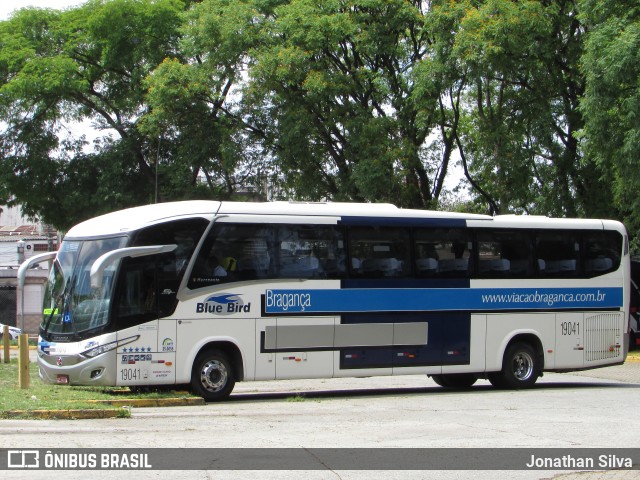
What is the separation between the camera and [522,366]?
765 inches

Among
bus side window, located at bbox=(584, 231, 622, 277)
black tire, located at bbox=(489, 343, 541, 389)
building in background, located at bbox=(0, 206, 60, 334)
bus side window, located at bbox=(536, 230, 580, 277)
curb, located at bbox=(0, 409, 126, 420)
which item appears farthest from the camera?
building in background, located at bbox=(0, 206, 60, 334)

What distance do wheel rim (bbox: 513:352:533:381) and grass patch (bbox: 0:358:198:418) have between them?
7.16 metres

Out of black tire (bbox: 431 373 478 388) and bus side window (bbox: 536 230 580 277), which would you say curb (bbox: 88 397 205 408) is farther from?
bus side window (bbox: 536 230 580 277)

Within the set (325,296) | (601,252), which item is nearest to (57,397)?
(325,296)

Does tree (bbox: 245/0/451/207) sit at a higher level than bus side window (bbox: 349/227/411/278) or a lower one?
higher

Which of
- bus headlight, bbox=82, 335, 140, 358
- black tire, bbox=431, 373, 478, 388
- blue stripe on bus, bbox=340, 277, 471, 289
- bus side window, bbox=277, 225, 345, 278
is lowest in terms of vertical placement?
black tire, bbox=431, 373, 478, 388

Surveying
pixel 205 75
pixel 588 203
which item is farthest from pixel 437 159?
pixel 205 75

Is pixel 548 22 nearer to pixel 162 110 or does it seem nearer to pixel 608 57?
pixel 608 57

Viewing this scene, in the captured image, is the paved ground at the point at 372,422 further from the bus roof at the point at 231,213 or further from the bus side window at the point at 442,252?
the bus roof at the point at 231,213

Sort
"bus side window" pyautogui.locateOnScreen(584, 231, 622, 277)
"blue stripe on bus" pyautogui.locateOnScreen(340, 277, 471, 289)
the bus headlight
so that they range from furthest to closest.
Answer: "bus side window" pyautogui.locateOnScreen(584, 231, 622, 277)
"blue stripe on bus" pyautogui.locateOnScreen(340, 277, 471, 289)
the bus headlight

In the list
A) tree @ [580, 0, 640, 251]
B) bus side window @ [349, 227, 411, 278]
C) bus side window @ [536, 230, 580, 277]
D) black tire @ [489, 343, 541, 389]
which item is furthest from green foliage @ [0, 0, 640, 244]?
bus side window @ [349, 227, 411, 278]

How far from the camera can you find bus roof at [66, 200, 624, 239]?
15938 mm

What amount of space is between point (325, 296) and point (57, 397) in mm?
5203

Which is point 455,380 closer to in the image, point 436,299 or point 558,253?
point 436,299
